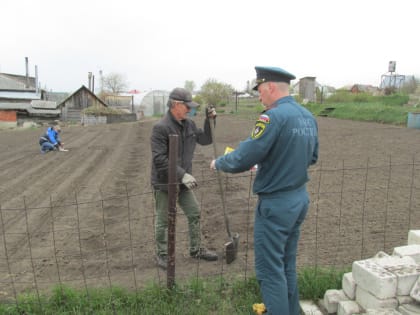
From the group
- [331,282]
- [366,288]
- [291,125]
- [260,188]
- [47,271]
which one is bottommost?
[47,271]

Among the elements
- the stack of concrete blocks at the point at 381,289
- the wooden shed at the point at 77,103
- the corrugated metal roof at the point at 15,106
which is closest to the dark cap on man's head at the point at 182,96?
the stack of concrete blocks at the point at 381,289

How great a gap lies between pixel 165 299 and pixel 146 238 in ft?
5.56

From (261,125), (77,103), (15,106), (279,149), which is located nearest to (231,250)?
(279,149)

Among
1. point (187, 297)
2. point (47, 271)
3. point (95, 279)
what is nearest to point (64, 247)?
point (47, 271)

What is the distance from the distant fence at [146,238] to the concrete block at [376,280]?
1002 millimetres

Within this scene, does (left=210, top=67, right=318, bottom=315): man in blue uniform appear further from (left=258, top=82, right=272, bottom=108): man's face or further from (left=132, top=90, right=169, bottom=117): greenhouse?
(left=132, top=90, right=169, bottom=117): greenhouse

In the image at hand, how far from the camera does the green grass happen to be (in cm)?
319

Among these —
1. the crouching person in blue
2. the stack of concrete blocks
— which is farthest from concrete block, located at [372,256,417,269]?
the crouching person in blue

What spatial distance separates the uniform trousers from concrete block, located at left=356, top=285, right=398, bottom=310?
0.63 meters

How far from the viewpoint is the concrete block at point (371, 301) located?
2717 millimetres

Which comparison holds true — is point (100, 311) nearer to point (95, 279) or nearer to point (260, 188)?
point (95, 279)

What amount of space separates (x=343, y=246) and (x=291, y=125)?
242 cm

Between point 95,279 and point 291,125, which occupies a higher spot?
point 291,125

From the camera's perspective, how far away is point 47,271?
4172 millimetres
